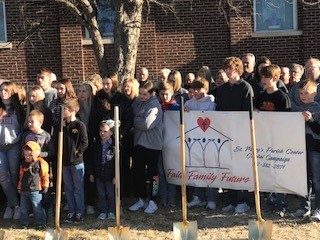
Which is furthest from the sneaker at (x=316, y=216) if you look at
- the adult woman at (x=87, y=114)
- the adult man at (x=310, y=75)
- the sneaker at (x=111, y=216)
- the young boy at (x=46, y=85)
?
the young boy at (x=46, y=85)

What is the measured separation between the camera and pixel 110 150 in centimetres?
736

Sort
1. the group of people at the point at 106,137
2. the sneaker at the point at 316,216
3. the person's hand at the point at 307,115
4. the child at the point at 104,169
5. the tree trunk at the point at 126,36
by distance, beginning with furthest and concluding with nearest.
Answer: the tree trunk at the point at 126,36 < the child at the point at 104,169 < the group of people at the point at 106,137 < the sneaker at the point at 316,216 < the person's hand at the point at 307,115

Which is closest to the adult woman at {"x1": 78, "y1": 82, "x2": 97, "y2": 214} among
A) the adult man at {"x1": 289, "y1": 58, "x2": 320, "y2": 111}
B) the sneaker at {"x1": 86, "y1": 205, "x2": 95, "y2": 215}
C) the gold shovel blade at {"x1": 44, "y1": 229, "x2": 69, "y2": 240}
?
the sneaker at {"x1": 86, "y1": 205, "x2": 95, "y2": 215}

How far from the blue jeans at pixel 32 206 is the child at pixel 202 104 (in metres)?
2.02

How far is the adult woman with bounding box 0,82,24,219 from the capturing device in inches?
290

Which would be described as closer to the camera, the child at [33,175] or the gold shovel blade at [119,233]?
the gold shovel blade at [119,233]

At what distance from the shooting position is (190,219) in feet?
24.3

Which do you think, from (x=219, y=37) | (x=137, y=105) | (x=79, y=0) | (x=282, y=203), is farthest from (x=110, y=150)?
(x=219, y=37)

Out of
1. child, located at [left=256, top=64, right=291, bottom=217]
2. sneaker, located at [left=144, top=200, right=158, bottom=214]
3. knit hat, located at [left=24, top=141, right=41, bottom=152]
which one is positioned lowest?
sneaker, located at [left=144, top=200, right=158, bottom=214]

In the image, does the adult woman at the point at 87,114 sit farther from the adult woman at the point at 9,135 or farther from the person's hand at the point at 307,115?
the person's hand at the point at 307,115

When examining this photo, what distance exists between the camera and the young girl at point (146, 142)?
7.45 meters

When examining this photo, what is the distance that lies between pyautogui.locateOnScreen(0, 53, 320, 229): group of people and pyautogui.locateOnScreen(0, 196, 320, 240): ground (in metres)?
0.14

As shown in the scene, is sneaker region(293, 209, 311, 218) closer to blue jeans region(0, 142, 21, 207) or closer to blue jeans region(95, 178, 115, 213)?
blue jeans region(95, 178, 115, 213)

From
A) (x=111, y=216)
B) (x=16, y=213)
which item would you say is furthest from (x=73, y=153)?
(x=16, y=213)
